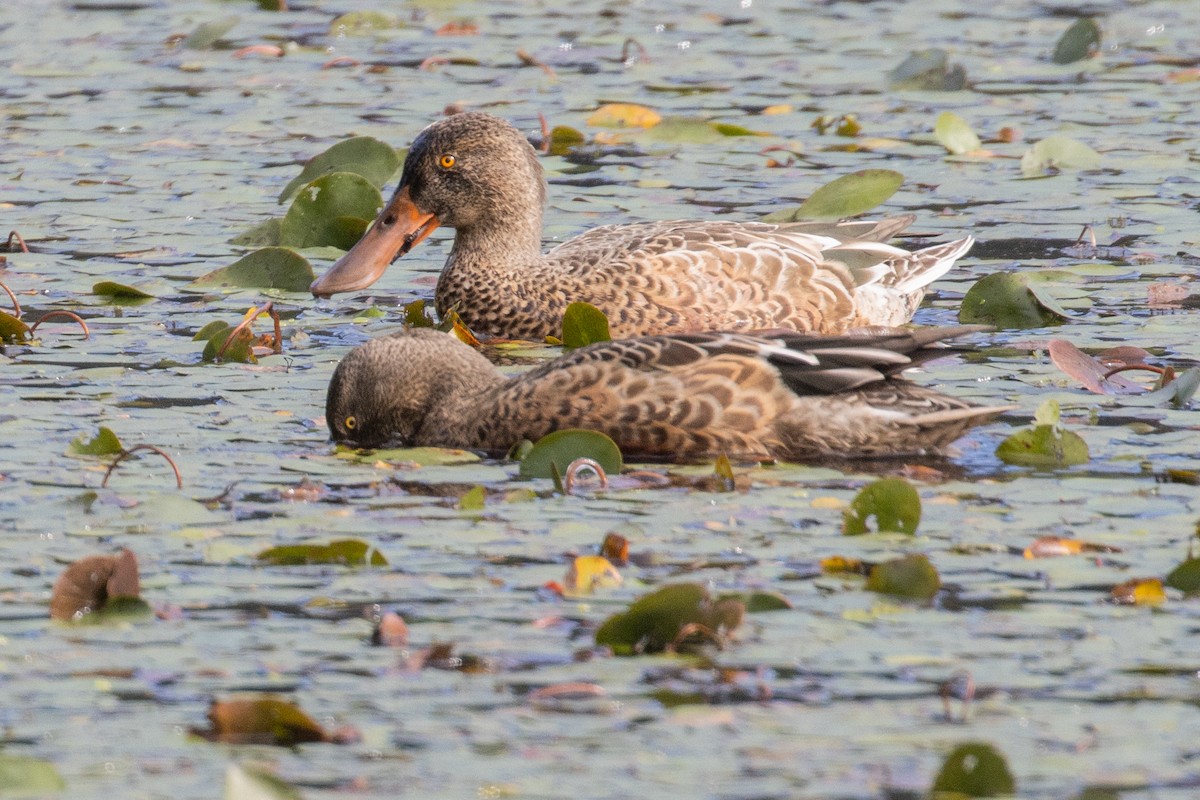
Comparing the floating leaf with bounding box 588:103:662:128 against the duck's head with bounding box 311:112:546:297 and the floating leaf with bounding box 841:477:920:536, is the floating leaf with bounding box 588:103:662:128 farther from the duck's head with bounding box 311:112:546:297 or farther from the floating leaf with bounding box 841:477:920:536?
the floating leaf with bounding box 841:477:920:536

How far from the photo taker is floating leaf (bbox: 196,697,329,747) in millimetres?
4918

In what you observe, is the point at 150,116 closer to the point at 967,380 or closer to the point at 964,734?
the point at 967,380

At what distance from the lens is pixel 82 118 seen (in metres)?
13.9

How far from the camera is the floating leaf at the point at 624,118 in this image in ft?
45.2

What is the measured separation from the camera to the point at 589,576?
599cm

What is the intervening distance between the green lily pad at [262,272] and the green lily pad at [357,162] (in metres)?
1.40

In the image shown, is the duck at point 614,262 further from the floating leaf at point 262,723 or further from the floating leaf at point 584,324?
the floating leaf at point 262,723

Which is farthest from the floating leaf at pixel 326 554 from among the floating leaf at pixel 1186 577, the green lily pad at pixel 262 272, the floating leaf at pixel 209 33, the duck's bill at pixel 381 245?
the floating leaf at pixel 209 33

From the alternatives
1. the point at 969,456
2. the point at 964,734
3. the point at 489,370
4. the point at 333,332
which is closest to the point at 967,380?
the point at 969,456

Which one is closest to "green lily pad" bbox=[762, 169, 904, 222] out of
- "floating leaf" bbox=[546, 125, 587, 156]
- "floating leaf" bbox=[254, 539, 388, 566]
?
"floating leaf" bbox=[546, 125, 587, 156]

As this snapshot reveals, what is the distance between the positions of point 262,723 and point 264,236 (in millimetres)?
6506

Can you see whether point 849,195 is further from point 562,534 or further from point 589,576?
point 589,576

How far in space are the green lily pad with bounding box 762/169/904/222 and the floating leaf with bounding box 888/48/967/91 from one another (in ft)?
12.7

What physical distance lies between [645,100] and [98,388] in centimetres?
673
